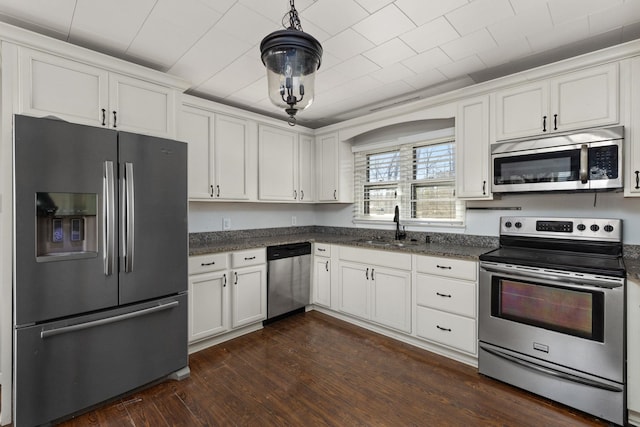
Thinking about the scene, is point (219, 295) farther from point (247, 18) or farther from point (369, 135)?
point (369, 135)

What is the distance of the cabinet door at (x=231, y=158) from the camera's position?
3104mm

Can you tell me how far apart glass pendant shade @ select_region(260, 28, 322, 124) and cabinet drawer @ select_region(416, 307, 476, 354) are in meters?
2.19

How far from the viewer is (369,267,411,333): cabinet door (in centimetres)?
280

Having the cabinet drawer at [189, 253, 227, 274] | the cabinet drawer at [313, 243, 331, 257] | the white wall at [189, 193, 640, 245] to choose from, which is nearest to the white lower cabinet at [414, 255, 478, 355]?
the white wall at [189, 193, 640, 245]

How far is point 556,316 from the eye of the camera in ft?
6.59

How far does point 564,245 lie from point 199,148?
3320mm

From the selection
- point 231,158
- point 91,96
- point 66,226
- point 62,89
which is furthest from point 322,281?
point 62,89

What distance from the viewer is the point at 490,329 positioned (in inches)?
89.7

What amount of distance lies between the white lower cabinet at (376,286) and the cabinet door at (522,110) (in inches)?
53.9

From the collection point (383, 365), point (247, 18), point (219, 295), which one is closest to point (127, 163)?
point (247, 18)

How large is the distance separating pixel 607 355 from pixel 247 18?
119 inches

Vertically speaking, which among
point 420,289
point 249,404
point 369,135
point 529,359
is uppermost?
point 369,135

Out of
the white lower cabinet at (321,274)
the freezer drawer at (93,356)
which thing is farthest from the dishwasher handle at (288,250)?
the freezer drawer at (93,356)

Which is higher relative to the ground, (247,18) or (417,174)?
(247,18)
